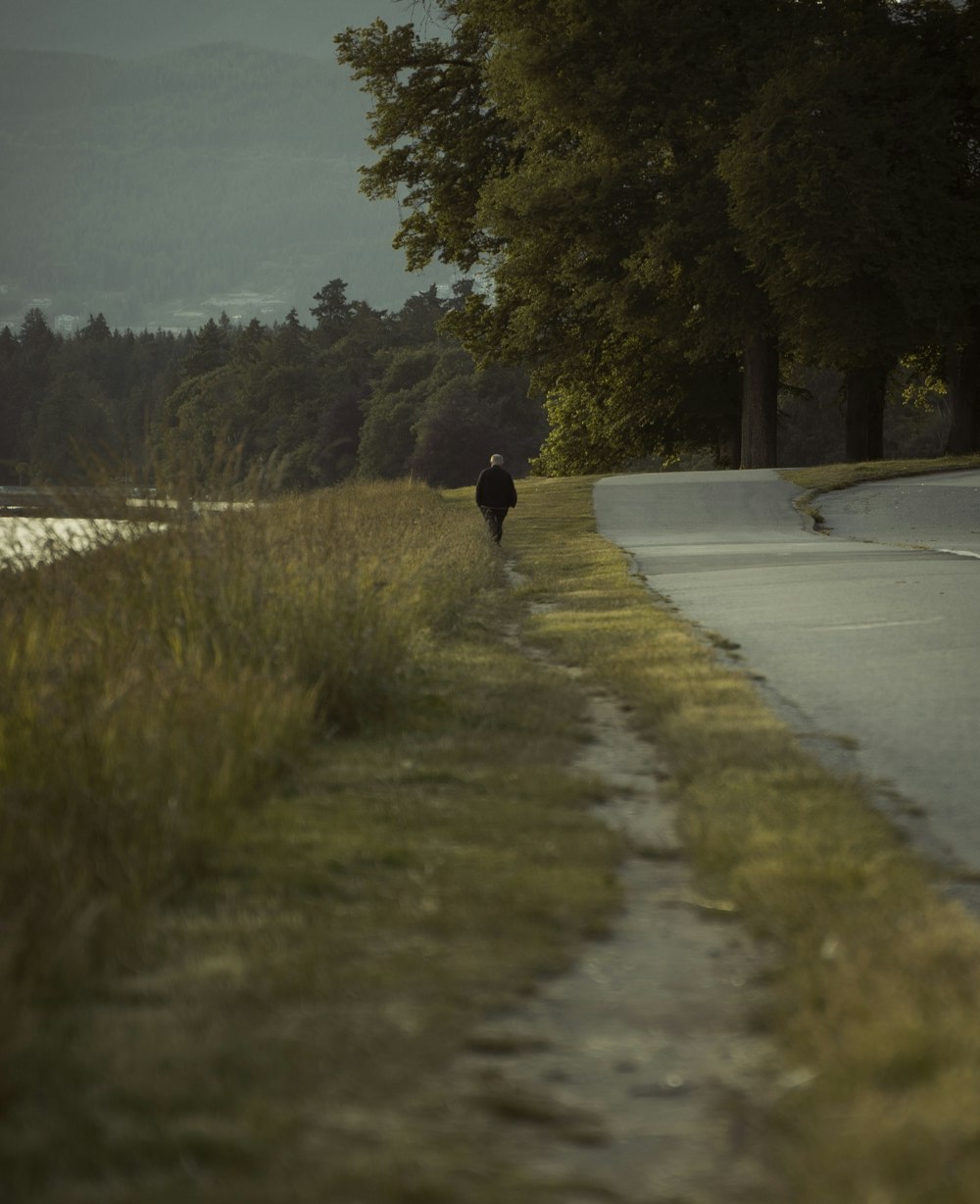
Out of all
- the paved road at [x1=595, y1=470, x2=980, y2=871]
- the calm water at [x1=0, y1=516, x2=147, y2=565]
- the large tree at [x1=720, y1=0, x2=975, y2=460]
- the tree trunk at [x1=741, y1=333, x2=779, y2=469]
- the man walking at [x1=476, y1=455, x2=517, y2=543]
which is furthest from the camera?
the tree trunk at [x1=741, y1=333, x2=779, y2=469]

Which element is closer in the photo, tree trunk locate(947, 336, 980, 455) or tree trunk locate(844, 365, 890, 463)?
tree trunk locate(947, 336, 980, 455)

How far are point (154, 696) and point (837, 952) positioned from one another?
10.8 ft

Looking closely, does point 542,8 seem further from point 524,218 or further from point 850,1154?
point 850,1154

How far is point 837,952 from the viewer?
4070mm

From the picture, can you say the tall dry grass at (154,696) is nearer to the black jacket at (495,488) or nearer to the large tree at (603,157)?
the black jacket at (495,488)

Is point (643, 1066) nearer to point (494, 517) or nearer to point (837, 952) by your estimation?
point (837, 952)

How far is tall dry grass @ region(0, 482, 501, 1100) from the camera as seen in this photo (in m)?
4.36

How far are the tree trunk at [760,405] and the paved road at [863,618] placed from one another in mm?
12283

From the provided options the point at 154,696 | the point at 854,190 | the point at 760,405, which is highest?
the point at 854,190

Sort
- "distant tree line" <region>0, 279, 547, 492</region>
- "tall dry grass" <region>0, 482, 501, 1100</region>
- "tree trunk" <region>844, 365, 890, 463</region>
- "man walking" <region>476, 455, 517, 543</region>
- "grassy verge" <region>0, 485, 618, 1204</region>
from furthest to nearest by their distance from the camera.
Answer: "distant tree line" <region>0, 279, 547, 492</region>, "tree trunk" <region>844, 365, 890, 463</region>, "man walking" <region>476, 455, 517, 543</region>, "tall dry grass" <region>0, 482, 501, 1100</region>, "grassy verge" <region>0, 485, 618, 1204</region>

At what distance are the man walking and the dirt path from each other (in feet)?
54.7

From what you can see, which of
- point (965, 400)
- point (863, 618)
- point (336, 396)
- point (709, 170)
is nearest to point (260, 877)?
point (863, 618)

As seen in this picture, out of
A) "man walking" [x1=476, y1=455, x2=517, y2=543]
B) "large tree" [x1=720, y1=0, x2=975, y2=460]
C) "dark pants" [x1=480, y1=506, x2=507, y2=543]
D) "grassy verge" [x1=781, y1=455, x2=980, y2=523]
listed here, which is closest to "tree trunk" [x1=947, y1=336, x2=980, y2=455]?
"grassy verge" [x1=781, y1=455, x2=980, y2=523]

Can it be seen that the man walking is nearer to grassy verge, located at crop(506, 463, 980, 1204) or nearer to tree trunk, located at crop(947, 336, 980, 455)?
grassy verge, located at crop(506, 463, 980, 1204)
